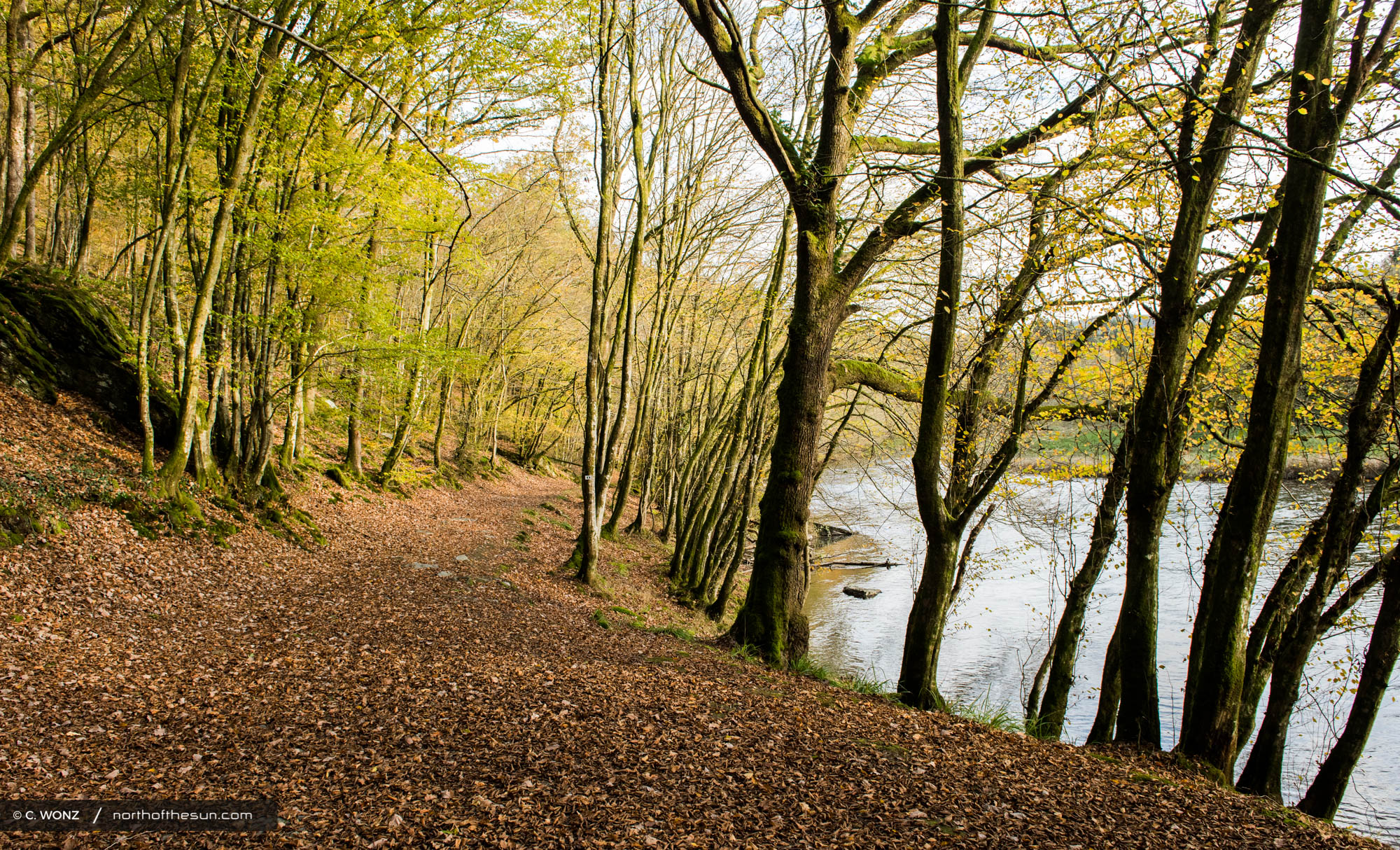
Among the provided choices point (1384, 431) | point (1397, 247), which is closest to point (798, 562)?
point (1384, 431)

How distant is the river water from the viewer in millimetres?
7777

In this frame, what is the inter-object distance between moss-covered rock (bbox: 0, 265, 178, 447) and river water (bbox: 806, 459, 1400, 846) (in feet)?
32.8

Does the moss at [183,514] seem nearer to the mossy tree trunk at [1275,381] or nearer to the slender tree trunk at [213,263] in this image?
the slender tree trunk at [213,263]

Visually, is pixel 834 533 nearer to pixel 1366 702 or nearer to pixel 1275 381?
pixel 1366 702

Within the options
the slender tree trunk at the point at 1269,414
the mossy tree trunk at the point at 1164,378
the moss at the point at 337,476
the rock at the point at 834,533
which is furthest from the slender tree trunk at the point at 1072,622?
the rock at the point at 834,533

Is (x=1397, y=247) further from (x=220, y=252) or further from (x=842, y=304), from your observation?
(x=220, y=252)

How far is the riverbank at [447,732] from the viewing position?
3.27 meters

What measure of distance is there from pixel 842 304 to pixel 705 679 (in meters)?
3.86

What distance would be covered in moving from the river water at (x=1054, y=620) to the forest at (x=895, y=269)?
0.57 m

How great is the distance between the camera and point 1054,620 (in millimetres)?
15766

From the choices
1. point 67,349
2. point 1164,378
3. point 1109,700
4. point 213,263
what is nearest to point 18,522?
point 213,263

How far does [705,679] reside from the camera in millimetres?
5609

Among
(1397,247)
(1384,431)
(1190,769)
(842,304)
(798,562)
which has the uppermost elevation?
(1397,247)

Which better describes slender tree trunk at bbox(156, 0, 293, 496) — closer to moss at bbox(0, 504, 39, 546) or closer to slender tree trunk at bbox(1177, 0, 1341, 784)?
moss at bbox(0, 504, 39, 546)
